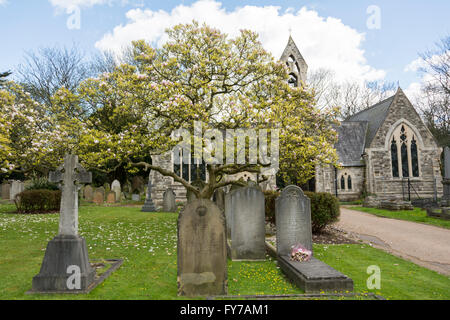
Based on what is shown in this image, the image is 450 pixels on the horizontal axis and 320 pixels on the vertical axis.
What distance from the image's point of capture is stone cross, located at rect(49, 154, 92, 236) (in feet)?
16.8

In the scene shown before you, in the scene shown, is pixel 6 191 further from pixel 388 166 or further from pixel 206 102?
pixel 388 166

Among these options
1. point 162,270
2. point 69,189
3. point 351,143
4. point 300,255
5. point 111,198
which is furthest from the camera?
point 351,143

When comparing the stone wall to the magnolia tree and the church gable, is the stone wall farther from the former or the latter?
the magnolia tree

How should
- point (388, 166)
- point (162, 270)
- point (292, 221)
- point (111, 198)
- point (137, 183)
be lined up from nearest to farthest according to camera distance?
point (162, 270), point (292, 221), point (111, 198), point (388, 166), point (137, 183)

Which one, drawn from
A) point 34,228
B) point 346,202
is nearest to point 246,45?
point 34,228

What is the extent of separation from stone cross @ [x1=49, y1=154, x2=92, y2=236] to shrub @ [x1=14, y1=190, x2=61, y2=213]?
562 inches

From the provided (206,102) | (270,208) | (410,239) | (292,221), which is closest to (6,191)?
(206,102)

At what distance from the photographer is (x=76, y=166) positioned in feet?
18.2

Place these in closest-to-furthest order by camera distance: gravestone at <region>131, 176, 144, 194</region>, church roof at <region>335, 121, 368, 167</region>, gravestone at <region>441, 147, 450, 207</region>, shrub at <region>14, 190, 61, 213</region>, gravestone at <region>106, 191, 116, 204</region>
Answer: 1. gravestone at <region>441, 147, 450, 207</region>
2. shrub at <region>14, 190, 61, 213</region>
3. gravestone at <region>106, 191, 116, 204</region>
4. church roof at <region>335, 121, 368, 167</region>
5. gravestone at <region>131, 176, 144, 194</region>

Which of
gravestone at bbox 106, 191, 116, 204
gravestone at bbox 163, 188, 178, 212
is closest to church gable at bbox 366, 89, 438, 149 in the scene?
gravestone at bbox 163, 188, 178, 212

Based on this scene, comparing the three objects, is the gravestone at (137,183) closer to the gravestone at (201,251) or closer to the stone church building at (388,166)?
the stone church building at (388,166)

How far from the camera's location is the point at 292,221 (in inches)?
274

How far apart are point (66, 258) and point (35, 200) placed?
15050mm
